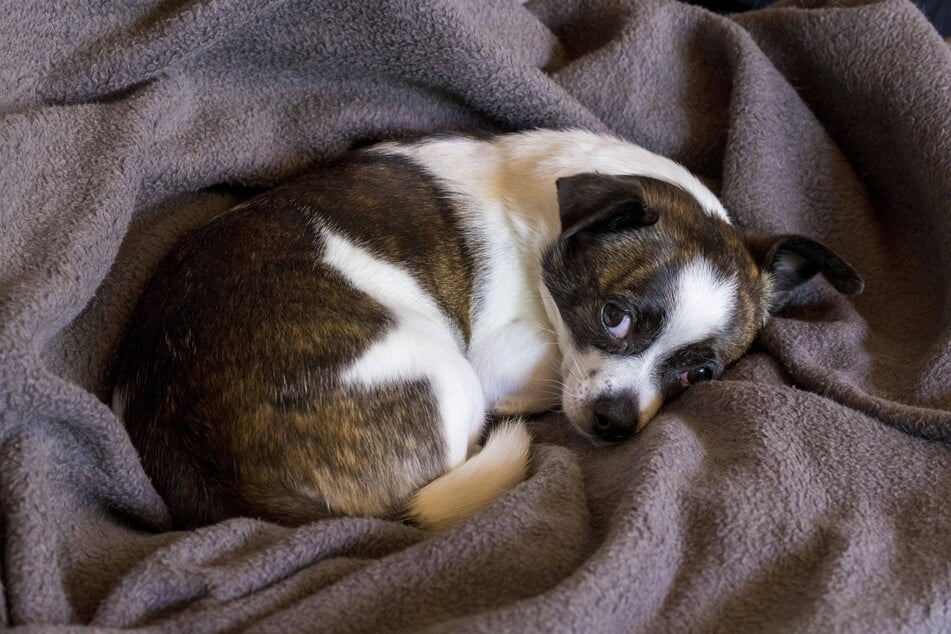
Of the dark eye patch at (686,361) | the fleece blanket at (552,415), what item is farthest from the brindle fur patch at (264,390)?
the dark eye patch at (686,361)

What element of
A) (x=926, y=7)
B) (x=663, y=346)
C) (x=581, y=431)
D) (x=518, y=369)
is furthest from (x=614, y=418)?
(x=926, y=7)

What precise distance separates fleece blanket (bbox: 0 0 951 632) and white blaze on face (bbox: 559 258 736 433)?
8 cm

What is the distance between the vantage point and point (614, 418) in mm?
2135

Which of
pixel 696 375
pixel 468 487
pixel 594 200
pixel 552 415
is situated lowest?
pixel 552 415

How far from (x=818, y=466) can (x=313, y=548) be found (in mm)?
1018

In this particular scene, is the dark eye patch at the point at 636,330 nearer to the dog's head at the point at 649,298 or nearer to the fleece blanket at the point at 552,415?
the dog's head at the point at 649,298

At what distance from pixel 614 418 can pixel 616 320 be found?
0.27 metres

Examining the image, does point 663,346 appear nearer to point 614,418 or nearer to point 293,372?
point 614,418

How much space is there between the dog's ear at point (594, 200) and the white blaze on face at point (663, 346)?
0.70 ft

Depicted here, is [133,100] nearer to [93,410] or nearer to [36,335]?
[36,335]

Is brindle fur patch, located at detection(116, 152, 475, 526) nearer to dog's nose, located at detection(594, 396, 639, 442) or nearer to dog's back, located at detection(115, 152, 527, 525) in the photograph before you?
dog's back, located at detection(115, 152, 527, 525)

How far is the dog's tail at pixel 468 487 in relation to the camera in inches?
74.5

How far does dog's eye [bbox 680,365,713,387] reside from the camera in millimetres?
2287

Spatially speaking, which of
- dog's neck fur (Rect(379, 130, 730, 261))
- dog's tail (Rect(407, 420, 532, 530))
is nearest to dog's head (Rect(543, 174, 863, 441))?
dog's neck fur (Rect(379, 130, 730, 261))
